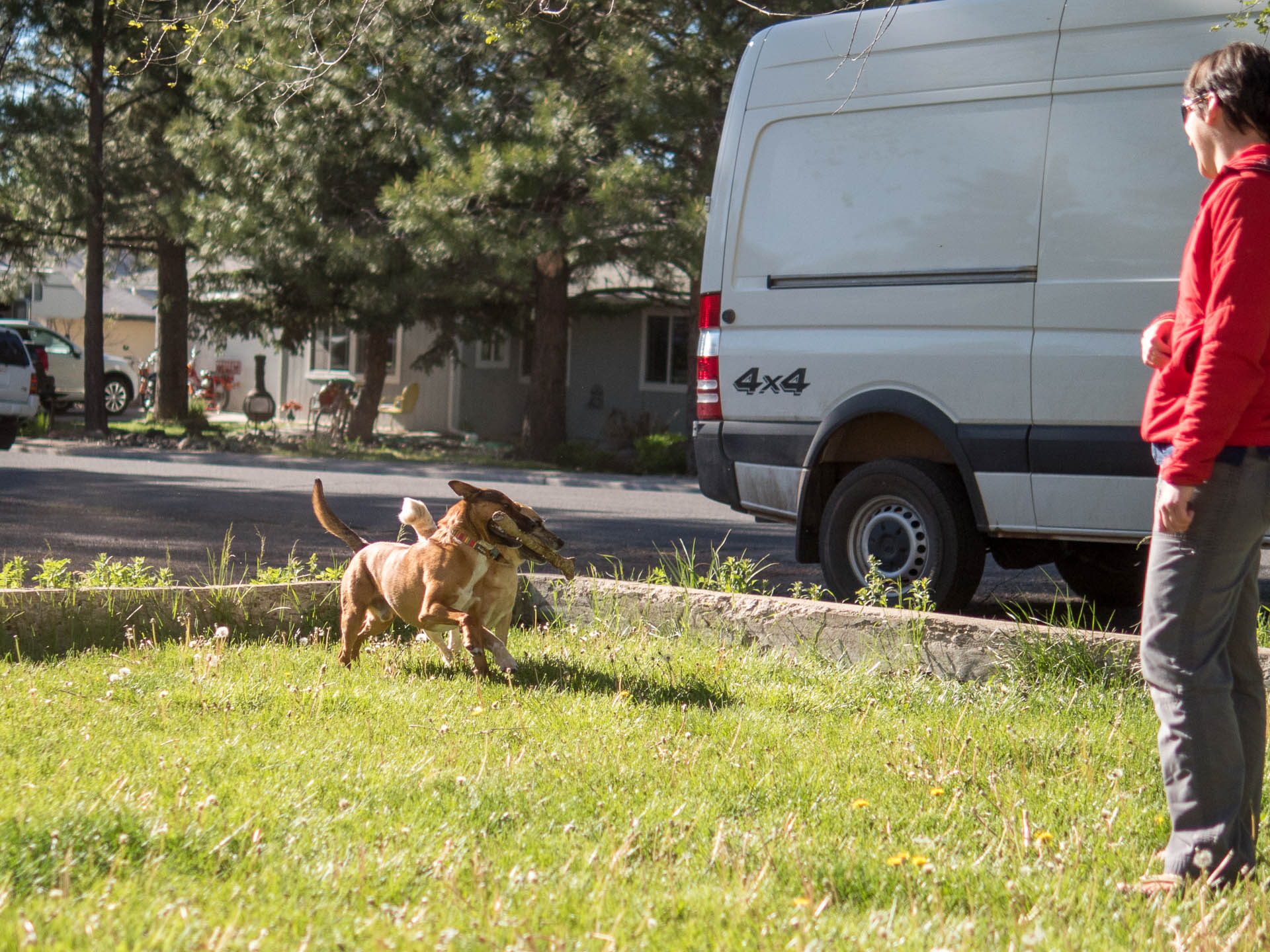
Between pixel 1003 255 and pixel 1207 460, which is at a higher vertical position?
pixel 1003 255

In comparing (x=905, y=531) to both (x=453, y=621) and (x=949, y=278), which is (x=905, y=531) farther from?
(x=453, y=621)

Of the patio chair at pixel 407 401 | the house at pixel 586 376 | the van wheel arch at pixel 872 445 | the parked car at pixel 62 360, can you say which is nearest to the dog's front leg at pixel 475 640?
the van wheel arch at pixel 872 445

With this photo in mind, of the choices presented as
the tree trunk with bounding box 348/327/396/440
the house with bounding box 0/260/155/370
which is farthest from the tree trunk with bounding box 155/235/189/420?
the house with bounding box 0/260/155/370

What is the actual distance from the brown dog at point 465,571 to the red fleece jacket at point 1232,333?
2259mm

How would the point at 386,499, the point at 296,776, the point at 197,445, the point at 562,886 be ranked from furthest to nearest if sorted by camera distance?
the point at 197,445
the point at 386,499
the point at 296,776
the point at 562,886

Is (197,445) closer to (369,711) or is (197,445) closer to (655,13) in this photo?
(655,13)

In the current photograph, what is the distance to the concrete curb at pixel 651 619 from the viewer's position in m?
4.56

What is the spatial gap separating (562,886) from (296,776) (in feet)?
3.07

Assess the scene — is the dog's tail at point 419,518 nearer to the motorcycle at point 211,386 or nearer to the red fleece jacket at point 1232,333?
the red fleece jacket at point 1232,333

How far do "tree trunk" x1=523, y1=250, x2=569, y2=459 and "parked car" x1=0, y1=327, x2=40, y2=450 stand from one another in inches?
280

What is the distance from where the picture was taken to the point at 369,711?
3.95m

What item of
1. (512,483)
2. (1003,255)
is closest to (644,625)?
(1003,255)

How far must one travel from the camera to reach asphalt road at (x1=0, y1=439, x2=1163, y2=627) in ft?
25.1

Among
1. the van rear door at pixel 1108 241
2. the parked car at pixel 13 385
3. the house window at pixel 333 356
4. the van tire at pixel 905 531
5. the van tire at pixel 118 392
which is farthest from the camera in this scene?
the house window at pixel 333 356
